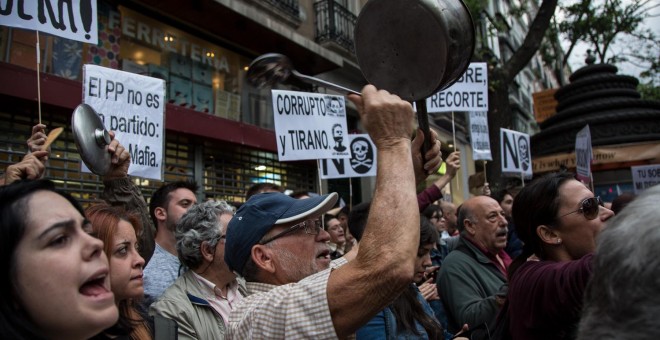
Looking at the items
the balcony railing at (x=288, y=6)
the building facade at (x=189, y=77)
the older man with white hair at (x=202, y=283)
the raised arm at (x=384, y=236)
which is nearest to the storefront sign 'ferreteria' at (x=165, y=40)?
the building facade at (x=189, y=77)

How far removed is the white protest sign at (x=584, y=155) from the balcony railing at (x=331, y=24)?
→ 6225mm

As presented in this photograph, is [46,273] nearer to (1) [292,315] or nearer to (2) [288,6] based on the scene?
(1) [292,315]

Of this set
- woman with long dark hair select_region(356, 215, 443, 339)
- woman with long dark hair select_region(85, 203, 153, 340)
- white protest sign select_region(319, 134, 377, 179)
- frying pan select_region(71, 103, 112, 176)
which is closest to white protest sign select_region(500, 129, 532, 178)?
white protest sign select_region(319, 134, 377, 179)

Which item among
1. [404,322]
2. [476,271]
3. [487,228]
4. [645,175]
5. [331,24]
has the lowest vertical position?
[404,322]

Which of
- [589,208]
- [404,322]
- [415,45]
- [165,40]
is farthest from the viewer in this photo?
[165,40]

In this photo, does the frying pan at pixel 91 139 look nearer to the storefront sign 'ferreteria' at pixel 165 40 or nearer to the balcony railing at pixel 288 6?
the storefront sign 'ferreteria' at pixel 165 40

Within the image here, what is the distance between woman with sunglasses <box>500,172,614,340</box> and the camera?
1992 mm

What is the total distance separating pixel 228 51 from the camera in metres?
10.4

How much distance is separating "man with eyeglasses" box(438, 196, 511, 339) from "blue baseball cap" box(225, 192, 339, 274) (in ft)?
4.79

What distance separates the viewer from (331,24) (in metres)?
12.2

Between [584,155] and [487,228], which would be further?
[584,155]

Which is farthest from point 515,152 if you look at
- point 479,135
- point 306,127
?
point 306,127

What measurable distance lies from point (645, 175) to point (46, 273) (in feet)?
27.0

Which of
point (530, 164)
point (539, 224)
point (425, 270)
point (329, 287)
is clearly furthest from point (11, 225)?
point (530, 164)
